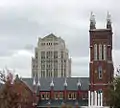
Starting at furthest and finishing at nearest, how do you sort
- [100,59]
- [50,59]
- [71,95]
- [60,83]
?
[50,59]
[60,83]
[71,95]
[100,59]

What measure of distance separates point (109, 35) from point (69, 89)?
723 inches

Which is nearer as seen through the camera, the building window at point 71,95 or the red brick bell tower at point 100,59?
the red brick bell tower at point 100,59

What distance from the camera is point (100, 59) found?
107m

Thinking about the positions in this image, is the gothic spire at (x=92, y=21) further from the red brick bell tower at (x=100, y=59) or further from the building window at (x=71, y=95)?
the building window at (x=71, y=95)

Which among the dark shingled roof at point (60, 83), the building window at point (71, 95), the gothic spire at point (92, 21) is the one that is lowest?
the building window at point (71, 95)

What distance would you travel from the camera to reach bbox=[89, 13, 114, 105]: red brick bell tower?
349 ft

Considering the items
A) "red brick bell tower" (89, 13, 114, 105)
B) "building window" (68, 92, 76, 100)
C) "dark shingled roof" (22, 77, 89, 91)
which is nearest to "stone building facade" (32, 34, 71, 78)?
"dark shingled roof" (22, 77, 89, 91)

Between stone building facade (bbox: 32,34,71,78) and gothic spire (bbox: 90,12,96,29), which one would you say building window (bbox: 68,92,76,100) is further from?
stone building facade (bbox: 32,34,71,78)

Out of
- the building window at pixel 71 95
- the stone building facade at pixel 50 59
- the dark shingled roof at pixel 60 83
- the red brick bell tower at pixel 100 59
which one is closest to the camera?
the red brick bell tower at pixel 100 59

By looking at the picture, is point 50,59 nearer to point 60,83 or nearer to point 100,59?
point 60,83

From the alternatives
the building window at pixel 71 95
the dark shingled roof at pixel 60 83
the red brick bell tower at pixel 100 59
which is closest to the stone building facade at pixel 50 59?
the dark shingled roof at pixel 60 83

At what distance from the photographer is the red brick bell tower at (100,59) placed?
106500 millimetres

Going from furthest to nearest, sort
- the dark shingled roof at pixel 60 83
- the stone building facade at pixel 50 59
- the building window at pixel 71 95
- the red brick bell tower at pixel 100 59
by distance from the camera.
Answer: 1. the stone building facade at pixel 50 59
2. the dark shingled roof at pixel 60 83
3. the building window at pixel 71 95
4. the red brick bell tower at pixel 100 59

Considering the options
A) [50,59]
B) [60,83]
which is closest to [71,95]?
[60,83]
